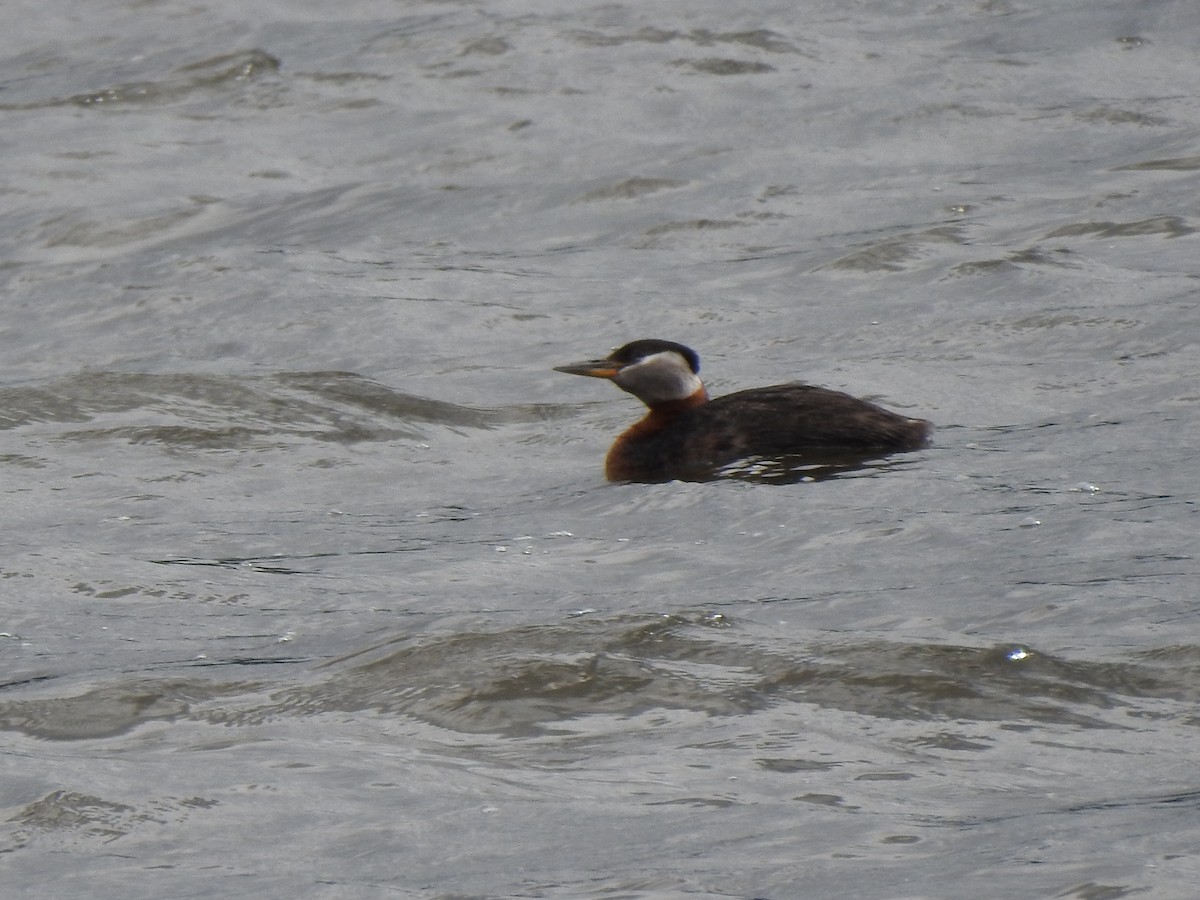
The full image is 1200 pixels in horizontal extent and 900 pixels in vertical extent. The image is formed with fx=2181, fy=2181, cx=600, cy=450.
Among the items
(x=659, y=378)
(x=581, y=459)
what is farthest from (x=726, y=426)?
(x=581, y=459)

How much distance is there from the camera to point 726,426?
31.4ft

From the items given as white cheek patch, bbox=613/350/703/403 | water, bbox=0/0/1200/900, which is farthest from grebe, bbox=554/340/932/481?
water, bbox=0/0/1200/900

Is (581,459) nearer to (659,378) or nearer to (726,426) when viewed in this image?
(659,378)

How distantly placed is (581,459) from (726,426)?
0.87 m

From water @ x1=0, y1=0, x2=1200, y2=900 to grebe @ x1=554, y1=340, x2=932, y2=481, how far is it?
221 millimetres

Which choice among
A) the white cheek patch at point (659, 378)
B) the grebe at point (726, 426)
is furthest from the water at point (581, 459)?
the white cheek patch at point (659, 378)

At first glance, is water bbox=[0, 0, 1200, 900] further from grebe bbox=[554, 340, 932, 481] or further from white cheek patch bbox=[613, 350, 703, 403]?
white cheek patch bbox=[613, 350, 703, 403]

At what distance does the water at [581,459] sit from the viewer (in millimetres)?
5605

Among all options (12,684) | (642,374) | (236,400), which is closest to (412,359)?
Result: (236,400)

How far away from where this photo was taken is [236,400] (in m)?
11.1

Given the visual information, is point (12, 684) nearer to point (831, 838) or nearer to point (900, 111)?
point (831, 838)

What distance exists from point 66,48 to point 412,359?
8.64m

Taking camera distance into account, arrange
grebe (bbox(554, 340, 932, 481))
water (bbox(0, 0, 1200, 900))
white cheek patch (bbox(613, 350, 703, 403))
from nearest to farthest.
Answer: water (bbox(0, 0, 1200, 900)), grebe (bbox(554, 340, 932, 481)), white cheek patch (bbox(613, 350, 703, 403))

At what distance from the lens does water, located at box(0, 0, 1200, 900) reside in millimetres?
5605
